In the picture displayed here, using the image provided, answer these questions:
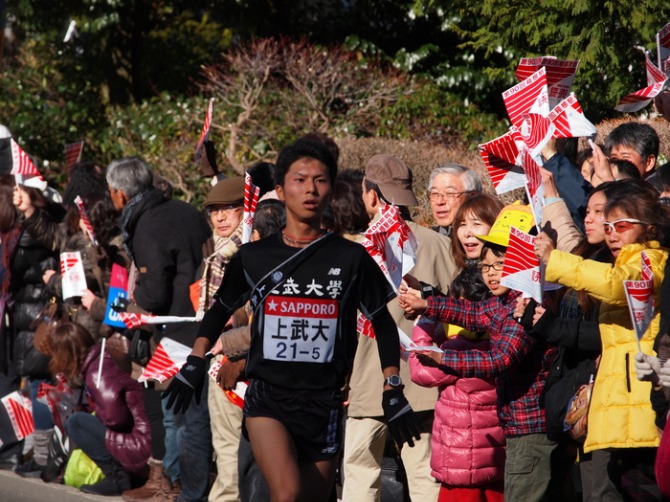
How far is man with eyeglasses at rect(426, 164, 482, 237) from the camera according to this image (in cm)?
759

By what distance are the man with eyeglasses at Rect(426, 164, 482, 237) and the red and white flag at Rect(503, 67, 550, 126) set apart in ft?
3.73

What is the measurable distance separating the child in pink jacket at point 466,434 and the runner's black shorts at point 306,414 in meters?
1.03

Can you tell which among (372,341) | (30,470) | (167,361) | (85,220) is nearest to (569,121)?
(372,341)

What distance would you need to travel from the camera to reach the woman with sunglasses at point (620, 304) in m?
5.50

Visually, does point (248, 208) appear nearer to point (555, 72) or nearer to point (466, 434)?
point (466, 434)

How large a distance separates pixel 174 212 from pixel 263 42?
696 cm

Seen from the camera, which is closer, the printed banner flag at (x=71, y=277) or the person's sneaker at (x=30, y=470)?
the printed banner flag at (x=71, y=277)

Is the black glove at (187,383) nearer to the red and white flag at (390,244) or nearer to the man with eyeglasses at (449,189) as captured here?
the red and white flag at (390,244)

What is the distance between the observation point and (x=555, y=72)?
6.44 meters

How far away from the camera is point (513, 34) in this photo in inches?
414

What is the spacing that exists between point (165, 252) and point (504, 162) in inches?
110

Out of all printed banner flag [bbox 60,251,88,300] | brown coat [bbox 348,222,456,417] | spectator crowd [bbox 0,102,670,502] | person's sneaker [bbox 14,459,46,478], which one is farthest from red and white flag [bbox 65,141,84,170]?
brown coat [bbox 348,222,456,417]

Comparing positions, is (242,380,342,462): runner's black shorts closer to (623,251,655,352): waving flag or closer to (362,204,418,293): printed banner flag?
(362,204,418,293): printed banner flag

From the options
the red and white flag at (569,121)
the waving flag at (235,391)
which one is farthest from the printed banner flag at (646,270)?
the waving flag at (235,391)
